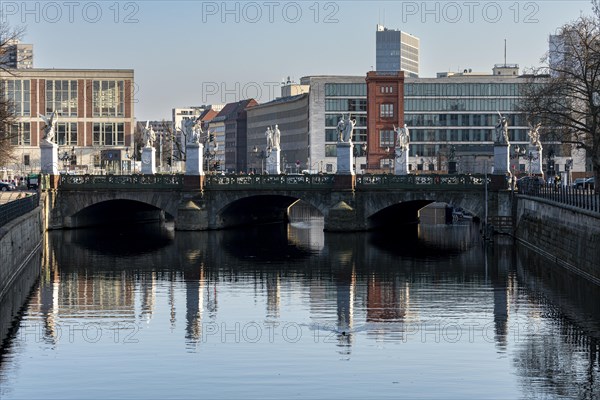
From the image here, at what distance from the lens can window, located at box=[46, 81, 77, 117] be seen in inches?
5979

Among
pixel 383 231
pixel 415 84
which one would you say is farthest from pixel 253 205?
pixel 415 84

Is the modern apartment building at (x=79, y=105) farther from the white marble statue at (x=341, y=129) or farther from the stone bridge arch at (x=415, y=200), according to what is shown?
the stone bridge arch at (x=415, y=200)

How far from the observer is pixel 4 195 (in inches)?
4131

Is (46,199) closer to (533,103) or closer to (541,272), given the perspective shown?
(533,103)

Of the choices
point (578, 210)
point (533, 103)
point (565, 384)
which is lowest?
point (565, 384)

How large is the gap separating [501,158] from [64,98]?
75.2 m

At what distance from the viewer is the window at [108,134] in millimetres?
153250

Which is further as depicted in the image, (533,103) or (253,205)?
(253,205)

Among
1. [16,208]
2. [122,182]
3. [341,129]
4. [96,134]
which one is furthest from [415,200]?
[96,134]

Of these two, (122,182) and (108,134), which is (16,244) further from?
(108,134)

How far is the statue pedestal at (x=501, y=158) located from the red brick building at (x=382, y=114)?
97.5m

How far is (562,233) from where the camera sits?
220 ft

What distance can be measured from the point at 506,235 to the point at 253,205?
25.5m

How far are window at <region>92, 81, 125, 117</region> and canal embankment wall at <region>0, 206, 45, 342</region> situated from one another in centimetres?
7315
